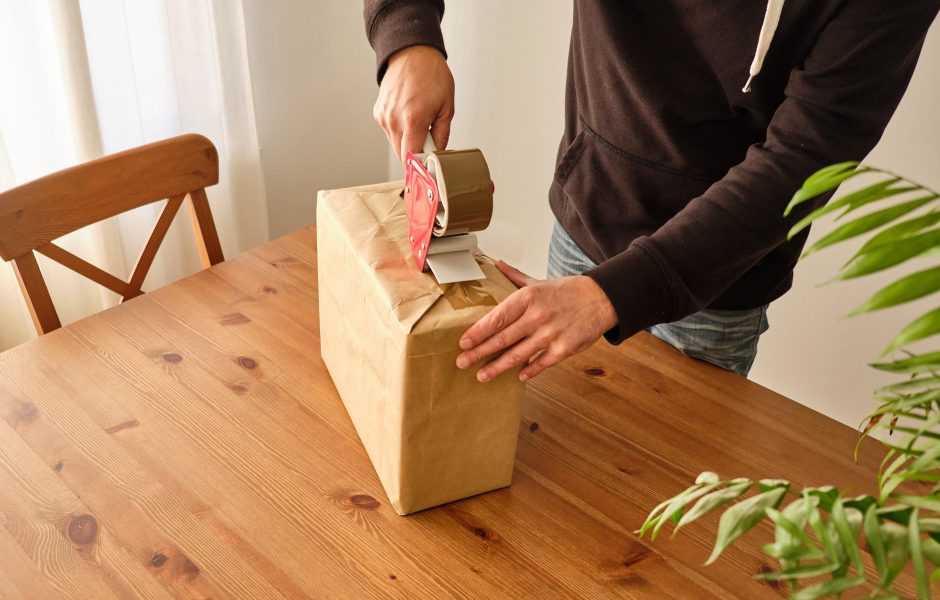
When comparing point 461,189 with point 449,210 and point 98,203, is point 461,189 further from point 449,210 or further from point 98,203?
point 98,203

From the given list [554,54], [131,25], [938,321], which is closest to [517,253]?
[554,54]

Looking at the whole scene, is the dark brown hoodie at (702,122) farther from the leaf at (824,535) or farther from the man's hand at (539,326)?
the leaf at (824,535)

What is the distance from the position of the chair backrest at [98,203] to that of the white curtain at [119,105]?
1.48ft

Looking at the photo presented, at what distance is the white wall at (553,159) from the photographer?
1.66 meters

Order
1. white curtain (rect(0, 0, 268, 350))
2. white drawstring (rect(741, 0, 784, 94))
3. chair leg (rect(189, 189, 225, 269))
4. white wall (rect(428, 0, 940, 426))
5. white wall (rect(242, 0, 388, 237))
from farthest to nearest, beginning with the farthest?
white wall (rect(242, 0, 388, 237)) → white wall (rect(428, 0, 940, 426)) → white curtain (rect(0, 0, 268, 350)) → chair leg (rect(189, 189, 225, 269)) → white drawstring (rect(741, 0, 784, 94))

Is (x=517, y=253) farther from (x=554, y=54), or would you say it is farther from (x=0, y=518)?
(x=0, y=518)

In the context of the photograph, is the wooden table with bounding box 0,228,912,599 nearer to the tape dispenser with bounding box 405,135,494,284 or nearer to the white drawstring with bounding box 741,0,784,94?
the tape dispenser with bounding box 405,135,494,284

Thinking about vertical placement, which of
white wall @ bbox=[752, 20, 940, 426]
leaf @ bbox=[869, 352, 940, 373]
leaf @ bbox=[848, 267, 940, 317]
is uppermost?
leaf @ bbox=[848, 267, 940, 317]

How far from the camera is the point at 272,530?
84 cm

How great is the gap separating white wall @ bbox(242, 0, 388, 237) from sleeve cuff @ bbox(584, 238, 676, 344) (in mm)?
1484

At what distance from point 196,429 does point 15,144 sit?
3.20 ft

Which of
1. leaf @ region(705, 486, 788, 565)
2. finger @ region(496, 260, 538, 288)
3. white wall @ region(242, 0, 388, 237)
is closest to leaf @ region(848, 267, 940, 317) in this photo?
leaf @ region(705, 486, 788, 565)

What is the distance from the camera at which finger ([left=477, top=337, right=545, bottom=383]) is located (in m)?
0.82

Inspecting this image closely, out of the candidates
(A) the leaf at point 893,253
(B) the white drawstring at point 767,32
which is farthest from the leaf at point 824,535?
(B) the white drawstring at point 767,32
